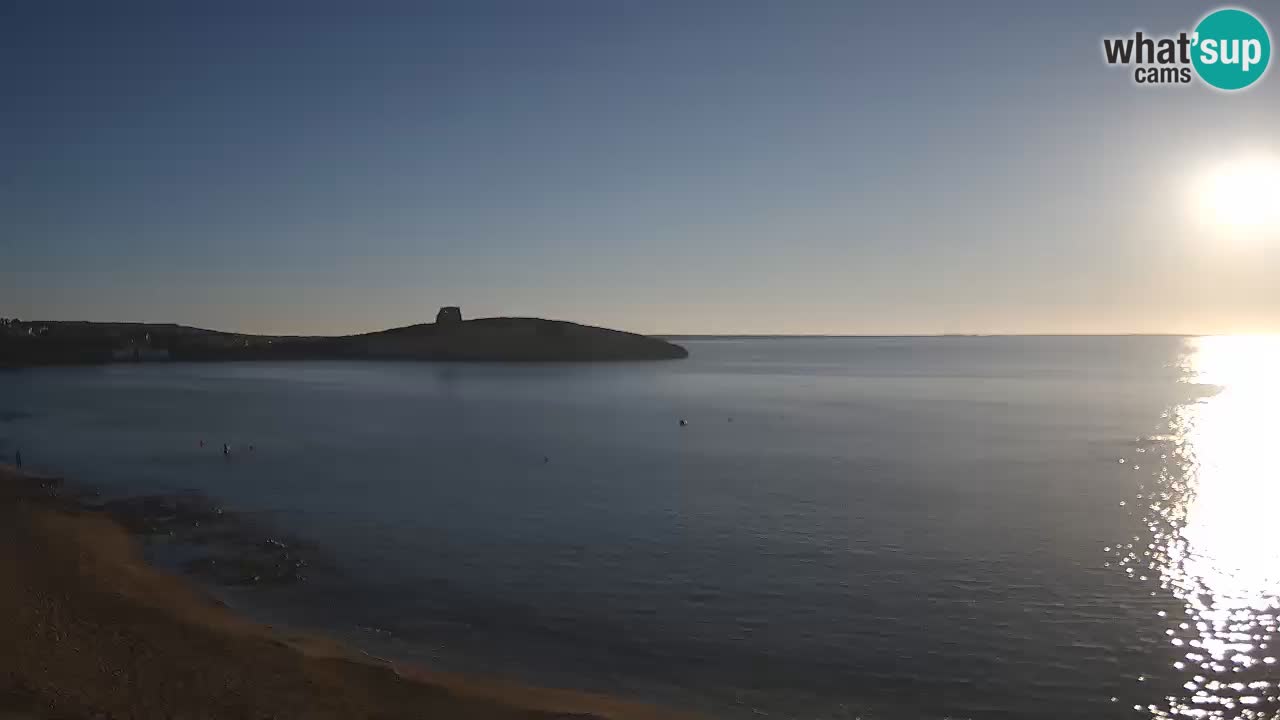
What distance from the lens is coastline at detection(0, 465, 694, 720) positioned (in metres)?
13.5

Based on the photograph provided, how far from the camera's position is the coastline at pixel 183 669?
44.4ft

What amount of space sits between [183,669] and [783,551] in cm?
1948

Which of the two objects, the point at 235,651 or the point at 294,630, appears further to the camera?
the point at 294,630

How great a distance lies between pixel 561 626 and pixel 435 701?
573 cm

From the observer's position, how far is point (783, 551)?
1137 inches

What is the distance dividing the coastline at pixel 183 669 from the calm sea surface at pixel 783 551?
1455mm

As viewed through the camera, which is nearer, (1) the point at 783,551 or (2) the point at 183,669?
(2) the point at 183,669

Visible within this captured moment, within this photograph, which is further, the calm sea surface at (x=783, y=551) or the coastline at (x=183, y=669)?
the calm sea surface at (x=783, y=551)

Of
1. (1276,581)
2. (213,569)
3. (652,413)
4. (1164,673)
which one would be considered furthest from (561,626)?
(652,413)

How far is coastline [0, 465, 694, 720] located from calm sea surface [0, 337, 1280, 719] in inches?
57.3

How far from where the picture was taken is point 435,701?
16.0 metres

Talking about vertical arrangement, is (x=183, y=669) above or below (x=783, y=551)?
above

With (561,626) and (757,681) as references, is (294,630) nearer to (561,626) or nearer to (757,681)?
(561,626)

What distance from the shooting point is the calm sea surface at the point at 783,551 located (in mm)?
18422
